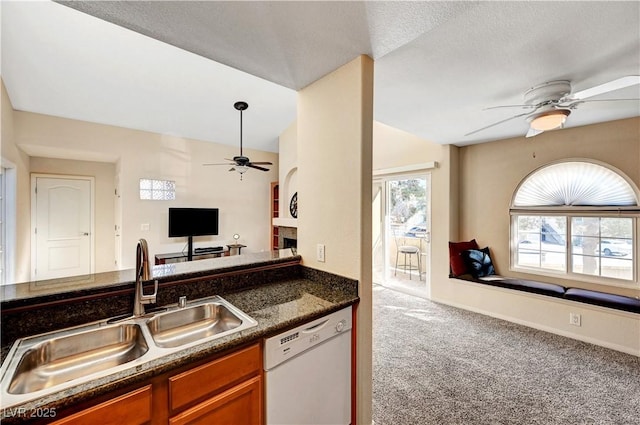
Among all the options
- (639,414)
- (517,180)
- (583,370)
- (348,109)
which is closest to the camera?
(348,109)

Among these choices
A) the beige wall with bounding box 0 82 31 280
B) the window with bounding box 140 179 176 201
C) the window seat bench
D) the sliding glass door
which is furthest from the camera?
the window with bounding box 140 179 176 201

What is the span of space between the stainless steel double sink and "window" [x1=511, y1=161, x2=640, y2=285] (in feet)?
13.5

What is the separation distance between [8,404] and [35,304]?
0.61 metres

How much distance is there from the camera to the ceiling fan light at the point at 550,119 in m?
2.22

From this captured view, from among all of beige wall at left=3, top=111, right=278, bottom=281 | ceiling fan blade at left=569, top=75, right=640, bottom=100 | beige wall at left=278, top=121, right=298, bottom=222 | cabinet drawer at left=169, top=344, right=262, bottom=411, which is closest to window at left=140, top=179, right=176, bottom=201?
beige wall at left=3, top=111, right=278, bottom=281

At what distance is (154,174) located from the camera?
16.4 feet

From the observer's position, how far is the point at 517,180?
12.3 feet

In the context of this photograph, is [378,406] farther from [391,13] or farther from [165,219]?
[165,219]

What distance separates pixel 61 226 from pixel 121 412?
575 centimetres

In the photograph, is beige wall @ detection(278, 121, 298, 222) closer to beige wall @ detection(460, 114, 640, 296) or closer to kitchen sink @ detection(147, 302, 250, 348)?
beige wall @ detection(460, 114, 640, 296)

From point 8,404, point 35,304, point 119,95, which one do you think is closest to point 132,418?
point 8,404

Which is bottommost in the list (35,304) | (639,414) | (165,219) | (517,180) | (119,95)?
(639,414)

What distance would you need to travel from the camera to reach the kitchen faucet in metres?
1.30

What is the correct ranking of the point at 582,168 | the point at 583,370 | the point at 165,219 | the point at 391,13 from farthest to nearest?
the point at 165,219 < the point at 582,168 < the point at 583,370 < the point at 391,13
